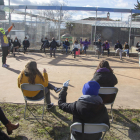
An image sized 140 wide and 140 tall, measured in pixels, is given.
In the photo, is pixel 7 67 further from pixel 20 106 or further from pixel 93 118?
pixel 93 118

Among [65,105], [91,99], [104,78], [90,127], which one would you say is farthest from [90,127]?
[104,78]

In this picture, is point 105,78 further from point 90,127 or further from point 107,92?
point 90,127

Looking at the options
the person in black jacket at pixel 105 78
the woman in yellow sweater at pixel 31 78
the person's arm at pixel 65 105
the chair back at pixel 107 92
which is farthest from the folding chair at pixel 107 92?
Answer: the woman in yellow sweater at pixel 31 78

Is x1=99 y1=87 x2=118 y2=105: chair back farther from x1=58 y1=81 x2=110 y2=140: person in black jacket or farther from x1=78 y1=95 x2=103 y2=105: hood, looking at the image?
x1=78 y1=95 x2=103 y2=105: hood

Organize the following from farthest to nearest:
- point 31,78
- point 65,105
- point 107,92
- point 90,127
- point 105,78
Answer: point 105,78 < point 31,78 < point 107,92 < point 65,105 < point 90,127

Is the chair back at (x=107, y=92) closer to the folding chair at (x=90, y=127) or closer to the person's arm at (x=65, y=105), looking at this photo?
the person's arm at (x=65, y=105)

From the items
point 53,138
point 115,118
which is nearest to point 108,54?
point 115,118

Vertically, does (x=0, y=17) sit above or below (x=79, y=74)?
above

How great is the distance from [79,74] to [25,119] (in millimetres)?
4453

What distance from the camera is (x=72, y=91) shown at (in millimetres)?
5508

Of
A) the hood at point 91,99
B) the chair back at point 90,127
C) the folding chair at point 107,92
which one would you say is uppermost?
the hood at point 91,99

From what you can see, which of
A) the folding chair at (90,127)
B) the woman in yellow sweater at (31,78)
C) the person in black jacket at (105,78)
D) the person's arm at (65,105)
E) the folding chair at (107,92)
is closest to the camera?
the folding chair at (90,127)

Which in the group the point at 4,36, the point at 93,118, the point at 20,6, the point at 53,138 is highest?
the point at 20,6

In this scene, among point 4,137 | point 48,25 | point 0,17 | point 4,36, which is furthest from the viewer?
point 48,25
